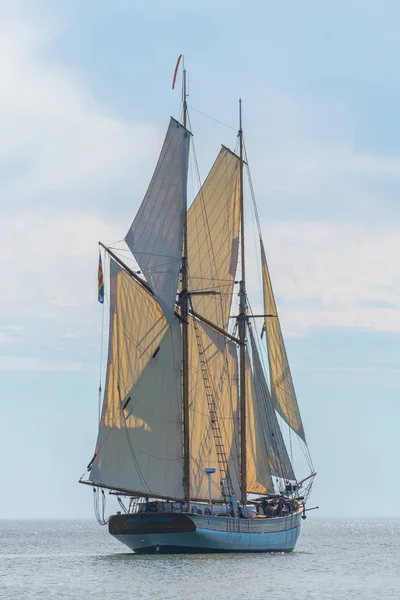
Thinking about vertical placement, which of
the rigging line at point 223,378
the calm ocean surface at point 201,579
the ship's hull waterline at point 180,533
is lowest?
the calm ocean surface at point 201,579

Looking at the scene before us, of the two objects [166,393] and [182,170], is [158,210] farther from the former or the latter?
[166,393]

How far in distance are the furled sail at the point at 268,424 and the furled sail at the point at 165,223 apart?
546 inches

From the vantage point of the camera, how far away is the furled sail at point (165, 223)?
255ft

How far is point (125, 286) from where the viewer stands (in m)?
78.1

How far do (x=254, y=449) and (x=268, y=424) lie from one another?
87.4 inches

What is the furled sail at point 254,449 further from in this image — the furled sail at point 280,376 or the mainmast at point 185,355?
the mainmast at point 185,355

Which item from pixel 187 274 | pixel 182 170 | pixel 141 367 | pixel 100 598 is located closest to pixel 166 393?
pixel 141 367

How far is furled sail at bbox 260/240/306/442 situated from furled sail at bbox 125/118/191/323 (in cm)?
1195

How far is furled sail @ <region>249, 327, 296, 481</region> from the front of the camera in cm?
9012

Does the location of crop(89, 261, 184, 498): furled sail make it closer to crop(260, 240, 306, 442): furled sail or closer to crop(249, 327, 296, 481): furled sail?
crop(260, 240, 306, 442): furled sail

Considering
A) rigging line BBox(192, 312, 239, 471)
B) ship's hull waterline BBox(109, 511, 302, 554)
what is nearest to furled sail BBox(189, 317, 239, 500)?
rigging line BBox(192, 312, 239, 471)

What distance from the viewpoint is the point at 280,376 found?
88812 millimetres

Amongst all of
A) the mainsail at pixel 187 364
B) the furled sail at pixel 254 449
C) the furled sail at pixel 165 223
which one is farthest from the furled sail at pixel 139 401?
the furled sail at pixel 254 449

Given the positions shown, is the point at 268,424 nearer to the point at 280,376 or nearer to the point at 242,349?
the point at 280,376
